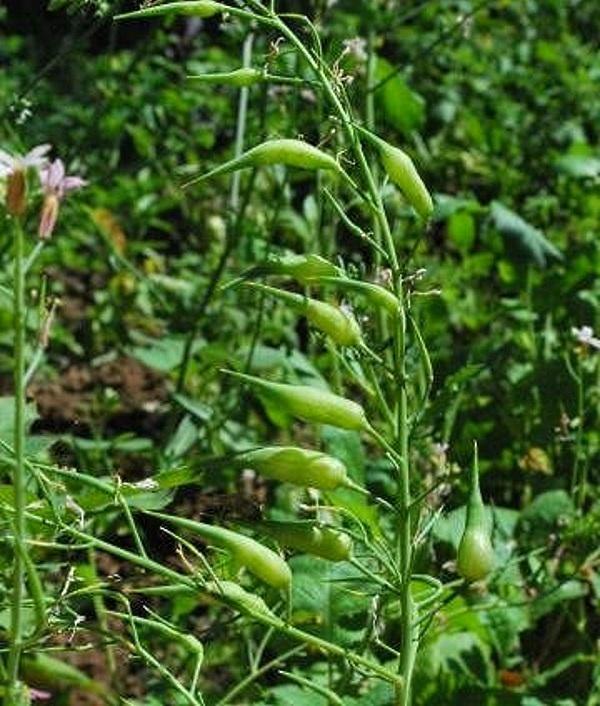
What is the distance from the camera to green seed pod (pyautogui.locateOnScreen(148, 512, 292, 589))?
1146 millimetres

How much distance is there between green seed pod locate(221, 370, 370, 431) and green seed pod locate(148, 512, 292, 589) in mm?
106

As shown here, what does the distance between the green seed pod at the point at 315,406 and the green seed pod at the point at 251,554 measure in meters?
0.11

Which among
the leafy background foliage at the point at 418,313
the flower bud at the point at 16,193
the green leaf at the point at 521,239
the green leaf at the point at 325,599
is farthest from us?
the green leaf at the point at 521,239

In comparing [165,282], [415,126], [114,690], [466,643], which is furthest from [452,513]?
[165,282]

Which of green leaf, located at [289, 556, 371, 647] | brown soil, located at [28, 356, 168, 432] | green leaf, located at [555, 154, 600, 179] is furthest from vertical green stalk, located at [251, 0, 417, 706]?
brown soil, located at [28, 356, 168, 432]

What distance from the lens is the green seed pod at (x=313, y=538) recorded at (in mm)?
1195

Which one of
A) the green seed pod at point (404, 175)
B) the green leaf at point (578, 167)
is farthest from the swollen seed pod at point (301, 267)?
the green leaf at point (578, 167)

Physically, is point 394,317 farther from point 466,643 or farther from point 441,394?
point 466,643

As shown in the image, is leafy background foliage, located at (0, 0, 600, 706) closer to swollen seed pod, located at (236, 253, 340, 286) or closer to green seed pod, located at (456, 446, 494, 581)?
swollen seed pod, located at (236, 253, 340, 286)

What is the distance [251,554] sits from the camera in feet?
3.88

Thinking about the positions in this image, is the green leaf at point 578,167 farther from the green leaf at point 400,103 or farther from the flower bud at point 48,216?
the flower bud at point 48,216

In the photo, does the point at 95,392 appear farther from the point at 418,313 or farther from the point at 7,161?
the point at 7,161

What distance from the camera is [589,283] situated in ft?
8.57

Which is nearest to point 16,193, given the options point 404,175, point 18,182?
point 18,182
